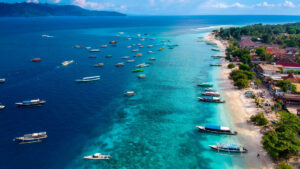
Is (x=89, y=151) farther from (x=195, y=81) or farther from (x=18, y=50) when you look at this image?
(x=18, y=50)

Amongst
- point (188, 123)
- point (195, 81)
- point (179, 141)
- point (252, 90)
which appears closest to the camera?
point (179, 141)

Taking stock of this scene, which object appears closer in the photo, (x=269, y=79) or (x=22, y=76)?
(x=269, y=79)

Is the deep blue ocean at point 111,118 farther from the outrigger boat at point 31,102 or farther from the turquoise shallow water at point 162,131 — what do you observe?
the outrigger boat at point 31,102

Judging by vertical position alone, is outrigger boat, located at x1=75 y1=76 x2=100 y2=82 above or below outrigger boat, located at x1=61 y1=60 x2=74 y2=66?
below

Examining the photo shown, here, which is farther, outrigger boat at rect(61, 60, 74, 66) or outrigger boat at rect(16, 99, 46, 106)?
outrigger boat at rect(61, 60, 74, 66)

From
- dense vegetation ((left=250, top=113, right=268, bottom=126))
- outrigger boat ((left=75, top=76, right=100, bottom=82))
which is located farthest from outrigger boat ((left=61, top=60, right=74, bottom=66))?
dense vegetation ((left=250, top=113, right=268, bottom=126))

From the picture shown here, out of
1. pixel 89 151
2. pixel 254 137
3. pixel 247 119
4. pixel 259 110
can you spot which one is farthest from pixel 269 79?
pixel 89 151

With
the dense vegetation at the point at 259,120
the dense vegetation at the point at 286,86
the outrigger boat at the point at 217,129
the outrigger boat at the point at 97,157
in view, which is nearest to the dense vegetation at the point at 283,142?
the dense vegetation at the point at 259,120

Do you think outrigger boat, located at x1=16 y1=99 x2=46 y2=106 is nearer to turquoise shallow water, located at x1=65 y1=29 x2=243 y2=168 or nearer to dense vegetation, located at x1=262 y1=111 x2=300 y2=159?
turquoise shallow water, located at x1=65 y1=29 x2=243 y2=168
